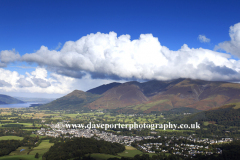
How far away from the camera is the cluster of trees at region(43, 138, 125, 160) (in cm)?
9175

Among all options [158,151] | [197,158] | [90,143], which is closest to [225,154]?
[197,158]

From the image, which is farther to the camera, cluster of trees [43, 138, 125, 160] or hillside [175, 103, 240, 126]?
hillside [175, 103, 240, 126]

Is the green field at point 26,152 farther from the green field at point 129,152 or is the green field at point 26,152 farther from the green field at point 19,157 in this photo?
the green field at point 129,152

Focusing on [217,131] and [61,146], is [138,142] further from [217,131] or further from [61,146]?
A: [217,131]

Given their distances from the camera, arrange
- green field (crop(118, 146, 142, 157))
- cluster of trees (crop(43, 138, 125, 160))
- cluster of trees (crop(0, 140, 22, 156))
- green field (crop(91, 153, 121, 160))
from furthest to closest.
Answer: cluster of trees (crop(0, 140, 22, 156)) → green field (crop(118, 146, 142, 157)) → cluster of trees (crop(43, 138, 125, 160)) → green field (crop(91, 153, 121, 160))

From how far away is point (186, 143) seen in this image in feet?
387

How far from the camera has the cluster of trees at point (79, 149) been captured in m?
91.8

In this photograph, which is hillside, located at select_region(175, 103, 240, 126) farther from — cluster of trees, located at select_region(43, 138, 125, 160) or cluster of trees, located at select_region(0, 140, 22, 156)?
cluster of trees, located at select_region(0, 140, 22, 156)

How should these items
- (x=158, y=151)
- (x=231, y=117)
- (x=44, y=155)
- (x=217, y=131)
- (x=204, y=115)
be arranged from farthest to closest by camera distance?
(x=204, y=115) < (x=231, y=117) < (x=217, y=131) < (x=158, y=151) < (x=44, y=155)

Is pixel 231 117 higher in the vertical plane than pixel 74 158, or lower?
higher

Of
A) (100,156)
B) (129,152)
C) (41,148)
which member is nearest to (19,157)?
(41,148)

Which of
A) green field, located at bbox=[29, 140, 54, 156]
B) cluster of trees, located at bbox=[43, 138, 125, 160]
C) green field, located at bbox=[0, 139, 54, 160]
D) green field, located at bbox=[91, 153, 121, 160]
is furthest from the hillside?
green field, located at bbox=[0, 139, 54, 160]

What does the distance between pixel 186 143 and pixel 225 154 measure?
31.7 metres

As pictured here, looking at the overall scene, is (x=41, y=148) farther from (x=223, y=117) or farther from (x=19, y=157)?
(x=223, y=117)
